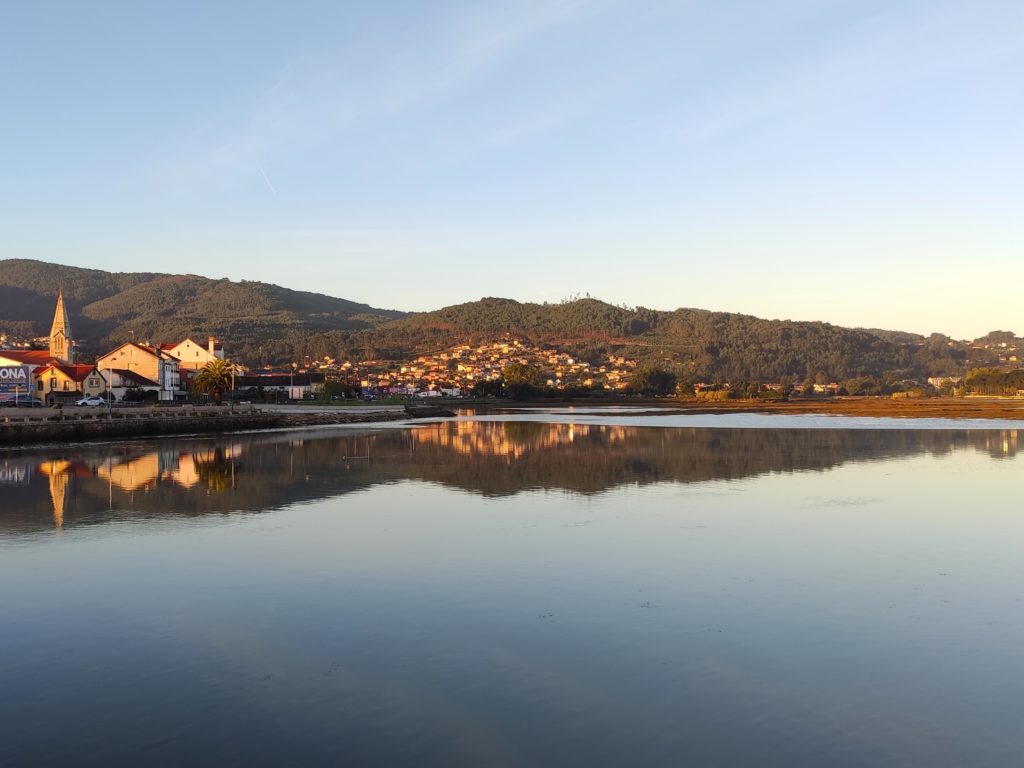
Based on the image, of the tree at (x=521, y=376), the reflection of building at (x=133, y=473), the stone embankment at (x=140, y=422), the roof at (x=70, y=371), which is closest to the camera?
the reflection of building at (x=133, y=473)

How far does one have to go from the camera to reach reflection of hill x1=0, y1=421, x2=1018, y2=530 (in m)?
29.8

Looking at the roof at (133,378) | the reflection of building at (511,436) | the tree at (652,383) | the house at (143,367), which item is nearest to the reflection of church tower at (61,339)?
the house at (143,367)

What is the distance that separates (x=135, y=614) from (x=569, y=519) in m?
13.0

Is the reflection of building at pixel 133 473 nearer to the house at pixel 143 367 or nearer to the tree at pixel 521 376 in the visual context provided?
the house at pixel 143 367

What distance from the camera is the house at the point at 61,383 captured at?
333ft

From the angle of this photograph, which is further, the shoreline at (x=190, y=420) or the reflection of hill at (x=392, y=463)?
the shoreline at (x=190, y=420)

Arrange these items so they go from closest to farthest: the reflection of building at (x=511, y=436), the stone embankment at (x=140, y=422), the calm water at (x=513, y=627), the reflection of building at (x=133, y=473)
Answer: the calm water at (x=513, y=627) < the reflection of building at (x=133, y=473) < the reflection of building at (x=511, y=436) < the stone embankment at (x=140, y=422)

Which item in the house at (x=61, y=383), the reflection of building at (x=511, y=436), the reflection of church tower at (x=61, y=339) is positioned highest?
the reflection of church tower at (x=61, y=339)

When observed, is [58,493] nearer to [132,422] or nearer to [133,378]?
[132,422]

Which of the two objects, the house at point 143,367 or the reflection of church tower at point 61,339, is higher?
the reflection of church tower at point 61,339

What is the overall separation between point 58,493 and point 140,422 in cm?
3450

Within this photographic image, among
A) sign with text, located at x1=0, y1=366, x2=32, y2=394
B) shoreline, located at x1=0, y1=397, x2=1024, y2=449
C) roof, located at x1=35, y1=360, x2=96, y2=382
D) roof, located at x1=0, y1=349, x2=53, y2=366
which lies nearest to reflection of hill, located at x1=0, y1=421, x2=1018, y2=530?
shoreline, located at x1=0, y1=397, x2=1024, y2=449

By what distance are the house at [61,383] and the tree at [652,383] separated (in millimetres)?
106321

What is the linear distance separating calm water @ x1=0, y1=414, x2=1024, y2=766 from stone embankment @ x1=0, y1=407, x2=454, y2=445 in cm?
2708
